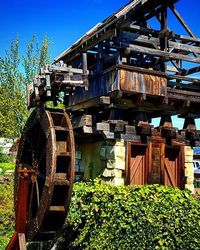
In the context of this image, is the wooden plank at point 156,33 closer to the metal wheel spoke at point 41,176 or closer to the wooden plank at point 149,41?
the wooden plank at point 149,41

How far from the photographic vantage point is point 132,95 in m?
11.9

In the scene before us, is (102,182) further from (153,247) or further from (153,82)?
(153,247)

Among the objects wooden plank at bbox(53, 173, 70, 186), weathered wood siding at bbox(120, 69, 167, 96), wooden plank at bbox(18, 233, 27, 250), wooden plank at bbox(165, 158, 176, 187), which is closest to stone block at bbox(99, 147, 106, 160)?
weathered wood siding at bbox(120, 69, 167, 96)

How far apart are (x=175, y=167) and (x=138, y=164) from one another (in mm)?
1620

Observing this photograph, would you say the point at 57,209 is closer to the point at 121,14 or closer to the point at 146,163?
the point at 146,163

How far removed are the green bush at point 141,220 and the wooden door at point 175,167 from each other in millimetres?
5048

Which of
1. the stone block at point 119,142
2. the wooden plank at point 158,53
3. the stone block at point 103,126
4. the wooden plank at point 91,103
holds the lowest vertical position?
the stone block at point 119,142

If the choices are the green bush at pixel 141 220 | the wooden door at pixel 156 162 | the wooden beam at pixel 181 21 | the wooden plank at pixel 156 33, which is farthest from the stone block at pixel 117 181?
the wooden beam at pixel 181 21

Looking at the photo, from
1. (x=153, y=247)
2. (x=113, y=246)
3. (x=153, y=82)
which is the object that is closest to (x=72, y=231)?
(x=113, y=246)

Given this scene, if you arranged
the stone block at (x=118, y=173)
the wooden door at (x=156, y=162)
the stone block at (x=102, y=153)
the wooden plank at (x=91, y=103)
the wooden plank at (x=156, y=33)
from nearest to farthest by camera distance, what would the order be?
the wooden plank at (x=91, y=103)
the stone block at (x=118, y=173)
the wooden plank at (x=156, y=33)
the stone block at (x=102, y=153)
the wooden door at (x=156, y=162)

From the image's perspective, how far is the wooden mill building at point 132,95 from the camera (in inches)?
448

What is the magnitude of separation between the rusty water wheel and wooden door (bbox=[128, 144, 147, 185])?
383 cm

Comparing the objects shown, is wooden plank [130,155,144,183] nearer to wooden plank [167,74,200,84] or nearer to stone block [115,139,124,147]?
stone block [115,139,124,147]

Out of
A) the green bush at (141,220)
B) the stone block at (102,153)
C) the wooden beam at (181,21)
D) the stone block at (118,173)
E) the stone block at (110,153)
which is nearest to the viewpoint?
the green bush at (141,220)
